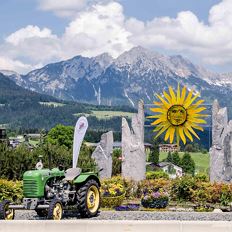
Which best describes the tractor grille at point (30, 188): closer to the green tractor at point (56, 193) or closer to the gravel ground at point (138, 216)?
the green tractor at point (56, 193)

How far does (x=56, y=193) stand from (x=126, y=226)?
5571mm

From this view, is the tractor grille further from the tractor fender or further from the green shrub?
the green shrub

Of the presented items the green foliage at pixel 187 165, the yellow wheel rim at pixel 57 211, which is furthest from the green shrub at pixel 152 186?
the green foliage at pixel 187 165

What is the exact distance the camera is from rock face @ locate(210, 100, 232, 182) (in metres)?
28.8

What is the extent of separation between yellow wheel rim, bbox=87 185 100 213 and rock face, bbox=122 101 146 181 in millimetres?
11869

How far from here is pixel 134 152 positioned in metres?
29.9

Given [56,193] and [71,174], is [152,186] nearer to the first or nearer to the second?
[71,174]

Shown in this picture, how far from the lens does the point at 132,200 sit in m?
24.2

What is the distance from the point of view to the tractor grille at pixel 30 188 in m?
15.7

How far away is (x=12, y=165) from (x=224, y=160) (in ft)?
44.3

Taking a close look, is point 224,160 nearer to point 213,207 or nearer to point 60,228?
point 213,207

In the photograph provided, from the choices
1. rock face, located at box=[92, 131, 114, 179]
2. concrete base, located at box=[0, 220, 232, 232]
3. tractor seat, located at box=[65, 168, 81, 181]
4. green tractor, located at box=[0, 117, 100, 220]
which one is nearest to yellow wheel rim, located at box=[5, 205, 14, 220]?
green tractor, located at box=[0, 117, 100, 220]

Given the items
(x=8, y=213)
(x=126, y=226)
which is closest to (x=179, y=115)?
(x=8, y=213)

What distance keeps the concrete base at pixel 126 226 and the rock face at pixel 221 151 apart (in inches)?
709
